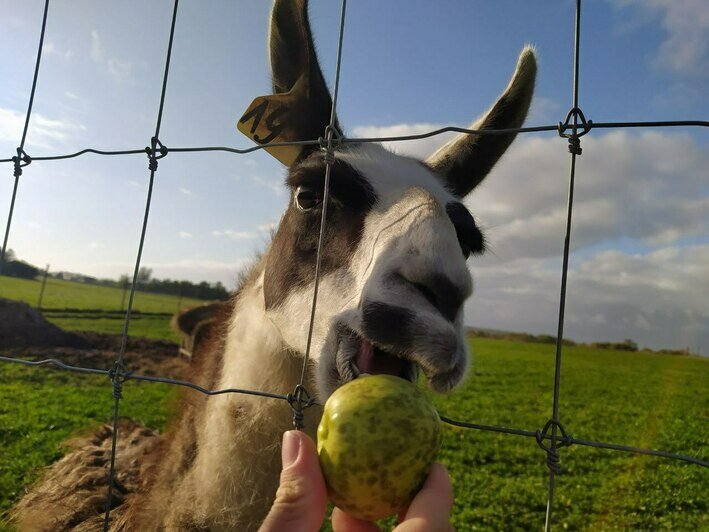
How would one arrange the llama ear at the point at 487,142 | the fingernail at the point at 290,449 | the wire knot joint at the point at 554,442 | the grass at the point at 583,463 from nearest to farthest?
the fingernail at the point at 290,449
the wire knot joint at the point at 554,442
the llama ear at the point at 487,142
the grass at the point at 583,463

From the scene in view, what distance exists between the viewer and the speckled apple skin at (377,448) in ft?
3.09

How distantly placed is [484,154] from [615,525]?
4507 mm

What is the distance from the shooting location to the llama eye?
197 cm

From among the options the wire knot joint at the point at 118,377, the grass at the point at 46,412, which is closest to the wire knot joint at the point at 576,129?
the wire knot joint at the point at 118,377

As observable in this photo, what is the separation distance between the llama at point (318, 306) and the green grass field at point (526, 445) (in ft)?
1.83

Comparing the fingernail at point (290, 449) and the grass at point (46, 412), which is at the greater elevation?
the fingernail at point (290, 449)

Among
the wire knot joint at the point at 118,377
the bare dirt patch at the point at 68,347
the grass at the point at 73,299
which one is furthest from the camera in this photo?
the grass at the point at 73,299

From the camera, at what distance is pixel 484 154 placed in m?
2.63

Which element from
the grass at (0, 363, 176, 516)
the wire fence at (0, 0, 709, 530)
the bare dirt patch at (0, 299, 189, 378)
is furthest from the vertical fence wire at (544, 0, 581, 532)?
the bare dirt patch at (0, 299, 189, 378)

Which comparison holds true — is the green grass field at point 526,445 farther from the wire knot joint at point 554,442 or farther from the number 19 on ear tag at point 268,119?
the number 19 on ear tag at point 268,119

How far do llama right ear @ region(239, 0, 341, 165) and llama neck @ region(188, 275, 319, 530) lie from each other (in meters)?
0.91

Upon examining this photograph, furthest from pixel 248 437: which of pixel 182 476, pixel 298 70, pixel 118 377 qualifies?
pixel 298 70

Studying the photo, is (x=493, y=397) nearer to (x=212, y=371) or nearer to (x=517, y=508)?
(x=517, y=508)

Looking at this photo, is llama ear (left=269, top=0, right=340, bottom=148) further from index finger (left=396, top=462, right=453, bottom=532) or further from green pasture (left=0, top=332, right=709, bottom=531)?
index finger (left=396, top=462, right=453, bottom=532)
